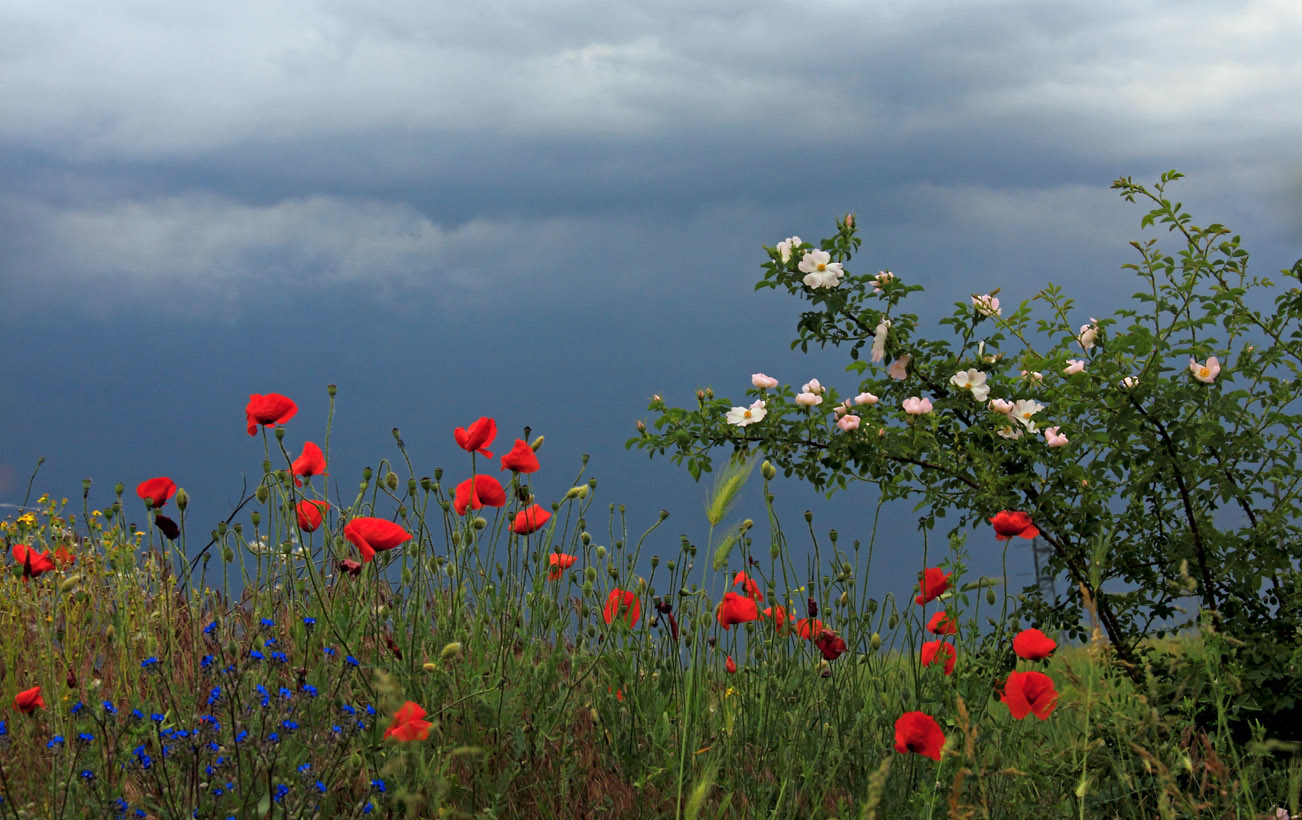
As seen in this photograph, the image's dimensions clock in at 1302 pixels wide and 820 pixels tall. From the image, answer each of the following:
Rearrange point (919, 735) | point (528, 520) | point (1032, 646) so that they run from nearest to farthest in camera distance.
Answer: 1. point (919, 735)
2. point (1032, 646)
3. point (528, 520)

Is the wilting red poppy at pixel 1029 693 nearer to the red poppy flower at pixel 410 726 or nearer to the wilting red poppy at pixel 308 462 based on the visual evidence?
the red poppy flower at pixel 410 726

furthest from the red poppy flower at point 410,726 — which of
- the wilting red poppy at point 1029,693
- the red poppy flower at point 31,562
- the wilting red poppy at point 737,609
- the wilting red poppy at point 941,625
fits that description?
the wilting red poppy at point 941,625

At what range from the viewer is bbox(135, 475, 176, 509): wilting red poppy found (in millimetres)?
3545

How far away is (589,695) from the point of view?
3.64m

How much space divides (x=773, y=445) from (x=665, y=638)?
1.17 meters

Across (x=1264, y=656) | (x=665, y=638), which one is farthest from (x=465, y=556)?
(x=1264, y=656)

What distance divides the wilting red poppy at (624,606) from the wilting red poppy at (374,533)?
3.22 feet

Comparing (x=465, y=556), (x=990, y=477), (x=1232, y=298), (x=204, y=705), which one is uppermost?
(x=1232, y=298)

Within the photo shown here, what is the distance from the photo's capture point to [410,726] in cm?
211

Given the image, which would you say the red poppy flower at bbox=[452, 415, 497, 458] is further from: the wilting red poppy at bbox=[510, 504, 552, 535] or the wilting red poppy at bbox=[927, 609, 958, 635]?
the wilting red poppy at bbox=[927, 609, 958, 635]

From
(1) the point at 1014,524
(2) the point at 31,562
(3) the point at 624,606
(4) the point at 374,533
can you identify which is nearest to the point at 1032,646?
(1) the point at 1014,524

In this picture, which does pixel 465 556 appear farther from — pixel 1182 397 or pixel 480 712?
pixel 1182 397

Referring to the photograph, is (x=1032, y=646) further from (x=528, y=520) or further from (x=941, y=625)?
(x=528, y=520)

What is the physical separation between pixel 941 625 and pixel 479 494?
177 cm
